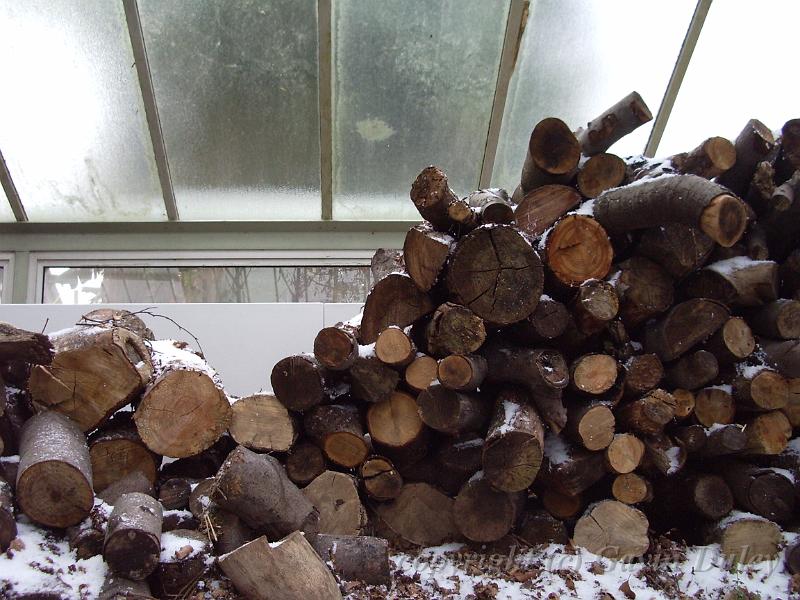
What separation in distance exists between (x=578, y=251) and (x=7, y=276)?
4.85 metres

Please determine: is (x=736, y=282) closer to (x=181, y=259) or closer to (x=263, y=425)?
(x=263, y=425)

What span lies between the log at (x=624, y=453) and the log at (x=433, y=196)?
1.08 metres

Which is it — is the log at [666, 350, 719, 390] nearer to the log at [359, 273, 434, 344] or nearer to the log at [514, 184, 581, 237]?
the log at [514, 184, 581, 237]

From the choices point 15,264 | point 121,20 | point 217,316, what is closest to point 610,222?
point 217,316

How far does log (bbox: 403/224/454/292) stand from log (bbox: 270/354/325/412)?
0.55 metres

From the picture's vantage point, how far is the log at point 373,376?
100 inches

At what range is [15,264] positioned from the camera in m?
5.34

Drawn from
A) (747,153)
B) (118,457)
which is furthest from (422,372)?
(747,153)

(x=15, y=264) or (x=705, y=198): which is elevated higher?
(x=15, y=264)

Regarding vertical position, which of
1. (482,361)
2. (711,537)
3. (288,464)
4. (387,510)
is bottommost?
(711,537)

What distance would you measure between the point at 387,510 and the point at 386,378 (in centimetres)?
55

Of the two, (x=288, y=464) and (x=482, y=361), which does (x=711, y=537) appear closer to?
(x=482, y=361)

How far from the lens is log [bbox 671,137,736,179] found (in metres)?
2.59

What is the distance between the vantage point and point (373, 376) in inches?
101
